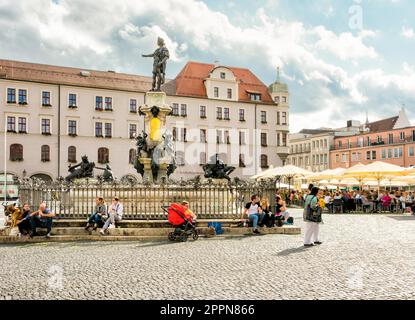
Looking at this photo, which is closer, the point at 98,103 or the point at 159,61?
the point at 159,61

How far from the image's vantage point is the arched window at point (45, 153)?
52.2m

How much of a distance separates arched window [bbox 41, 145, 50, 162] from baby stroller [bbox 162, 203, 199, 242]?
41549mm

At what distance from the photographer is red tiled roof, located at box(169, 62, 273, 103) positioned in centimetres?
6200

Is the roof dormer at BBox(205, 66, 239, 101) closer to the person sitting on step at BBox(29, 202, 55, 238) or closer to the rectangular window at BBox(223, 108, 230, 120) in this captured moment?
the rectangular window at BBox(223, 108, 230, 120)

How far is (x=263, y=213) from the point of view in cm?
1611

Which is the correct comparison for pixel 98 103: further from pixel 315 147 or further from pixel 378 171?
pixel 315 147

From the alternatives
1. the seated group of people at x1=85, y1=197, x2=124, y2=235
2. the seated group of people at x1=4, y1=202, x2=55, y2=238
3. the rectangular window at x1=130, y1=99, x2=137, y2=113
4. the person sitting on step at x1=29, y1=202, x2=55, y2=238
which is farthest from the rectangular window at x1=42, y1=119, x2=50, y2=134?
the person sitting on step at x1=29, y1=202, x2=55, y2=238

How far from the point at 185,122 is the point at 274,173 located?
1135 inches

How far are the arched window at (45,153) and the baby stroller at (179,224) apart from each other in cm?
4155

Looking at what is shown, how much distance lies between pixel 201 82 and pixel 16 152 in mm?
25005

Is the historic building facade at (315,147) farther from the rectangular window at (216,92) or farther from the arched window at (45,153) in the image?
the arched window at (45,153)

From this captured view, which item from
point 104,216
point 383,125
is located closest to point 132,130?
point 104,216

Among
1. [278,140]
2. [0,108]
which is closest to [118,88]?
[0,108]

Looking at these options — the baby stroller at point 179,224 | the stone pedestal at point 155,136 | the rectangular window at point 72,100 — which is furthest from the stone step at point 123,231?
the rectangular window at point 72,100
